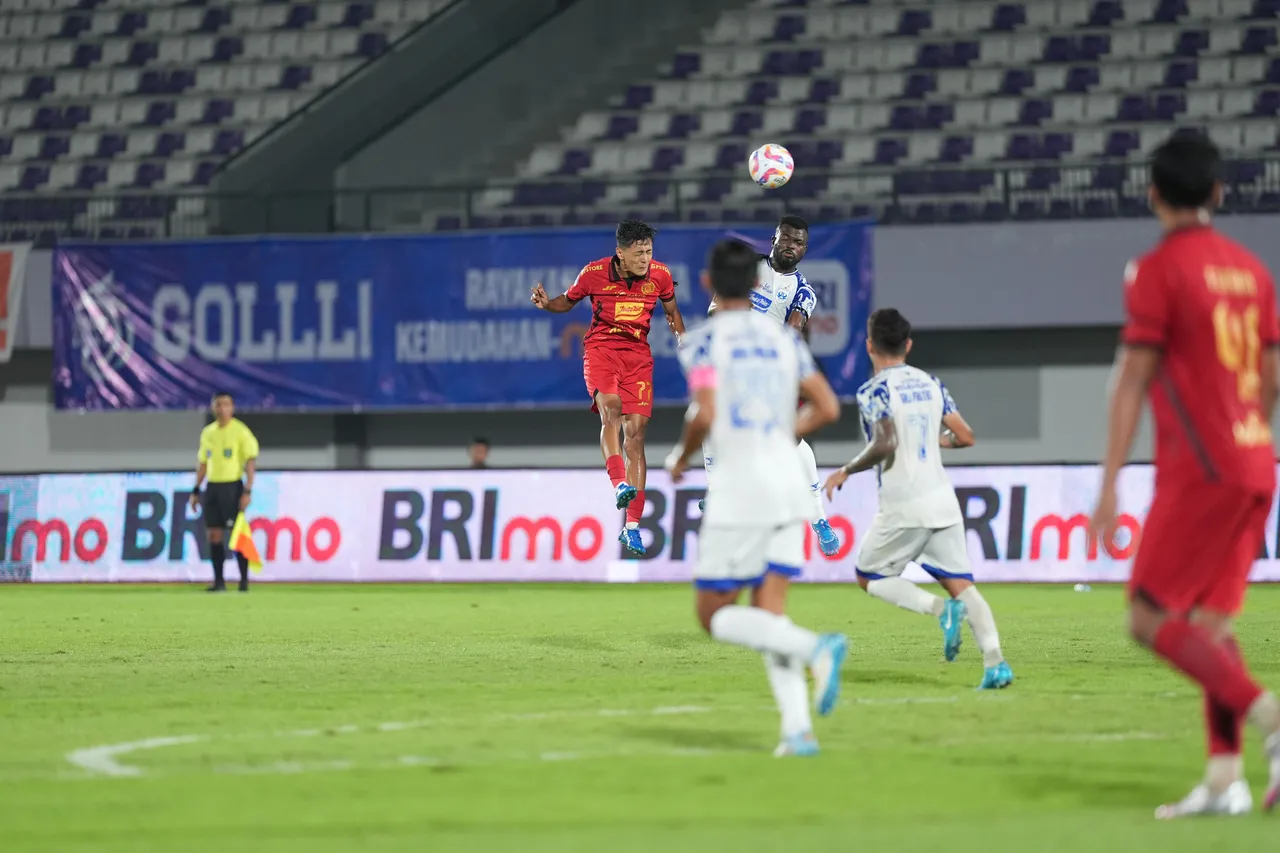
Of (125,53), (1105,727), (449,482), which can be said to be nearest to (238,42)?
(125,53)

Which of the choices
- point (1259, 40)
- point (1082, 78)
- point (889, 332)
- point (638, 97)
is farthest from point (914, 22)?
point (889, 332)

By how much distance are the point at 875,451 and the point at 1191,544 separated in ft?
12.1

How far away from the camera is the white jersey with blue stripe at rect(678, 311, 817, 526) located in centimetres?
740

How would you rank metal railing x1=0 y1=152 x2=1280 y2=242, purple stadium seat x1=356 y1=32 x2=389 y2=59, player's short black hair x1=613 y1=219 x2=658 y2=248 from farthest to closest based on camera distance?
1. purple stadium seat x1=356 y1=32 x2=389 y2=59
2. metal railing x1=0 y1=152 x2=1280 y2=242
3. player's short black hair x1=613 y1=219 x2=658 y2=248

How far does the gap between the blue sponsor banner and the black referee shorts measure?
16.3 ft

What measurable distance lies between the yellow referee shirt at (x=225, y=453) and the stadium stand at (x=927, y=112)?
6.66m

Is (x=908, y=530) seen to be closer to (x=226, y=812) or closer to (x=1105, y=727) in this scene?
(x=1105, y=727)

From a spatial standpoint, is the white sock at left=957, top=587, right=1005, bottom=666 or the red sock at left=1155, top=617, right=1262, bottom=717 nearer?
the red sock at left=1155, top=617, right=1262, bottom=717

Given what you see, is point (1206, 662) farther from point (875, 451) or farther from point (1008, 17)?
point (1008, 17)

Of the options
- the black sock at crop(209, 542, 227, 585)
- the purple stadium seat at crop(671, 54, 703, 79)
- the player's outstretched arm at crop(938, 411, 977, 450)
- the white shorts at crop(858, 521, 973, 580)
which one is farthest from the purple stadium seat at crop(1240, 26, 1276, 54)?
the white shorts at crop(858, 521, 973, 580)

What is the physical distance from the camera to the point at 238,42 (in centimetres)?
3195

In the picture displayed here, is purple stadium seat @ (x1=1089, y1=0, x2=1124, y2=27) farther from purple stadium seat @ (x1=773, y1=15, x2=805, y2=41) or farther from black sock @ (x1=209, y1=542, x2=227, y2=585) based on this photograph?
black sock @ (x1=209, y1=542, x2=227, y2=585)

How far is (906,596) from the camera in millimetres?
10461

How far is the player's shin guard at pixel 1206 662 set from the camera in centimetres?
605
